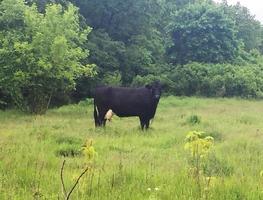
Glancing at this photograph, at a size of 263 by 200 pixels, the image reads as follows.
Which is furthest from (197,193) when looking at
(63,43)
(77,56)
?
(77,56)

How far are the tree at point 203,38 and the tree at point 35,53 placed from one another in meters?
15.1

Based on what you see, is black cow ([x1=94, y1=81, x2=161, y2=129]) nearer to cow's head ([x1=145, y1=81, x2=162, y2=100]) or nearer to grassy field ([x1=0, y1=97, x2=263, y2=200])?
cow's head ([x1=145, y1=81, x2=162, y2=100])

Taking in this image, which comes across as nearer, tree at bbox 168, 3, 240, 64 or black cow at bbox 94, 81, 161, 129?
black cow at bbox 94, 81, 161, 129

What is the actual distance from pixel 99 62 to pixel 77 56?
7.61 metres

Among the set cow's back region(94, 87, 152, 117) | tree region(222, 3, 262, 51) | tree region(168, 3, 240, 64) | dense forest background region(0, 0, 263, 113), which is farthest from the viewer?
tree region(222, 3, 262, 51)

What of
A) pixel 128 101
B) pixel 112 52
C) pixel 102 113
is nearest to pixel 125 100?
pixel 128 101

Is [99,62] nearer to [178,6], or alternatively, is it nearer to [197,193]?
[178,6]

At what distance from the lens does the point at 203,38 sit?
111ft

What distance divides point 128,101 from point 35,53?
565cm

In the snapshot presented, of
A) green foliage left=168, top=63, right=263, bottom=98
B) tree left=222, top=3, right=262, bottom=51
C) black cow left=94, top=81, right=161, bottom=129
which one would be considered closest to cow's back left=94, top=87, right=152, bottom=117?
black cow left=94, top=81, right=161, bottom=129

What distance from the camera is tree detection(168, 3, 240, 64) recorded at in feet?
111

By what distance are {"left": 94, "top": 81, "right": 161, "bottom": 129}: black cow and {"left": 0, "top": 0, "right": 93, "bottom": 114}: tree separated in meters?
3.77

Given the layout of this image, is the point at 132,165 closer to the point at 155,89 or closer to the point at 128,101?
the point at 155,89

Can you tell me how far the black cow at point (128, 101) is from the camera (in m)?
14.9
